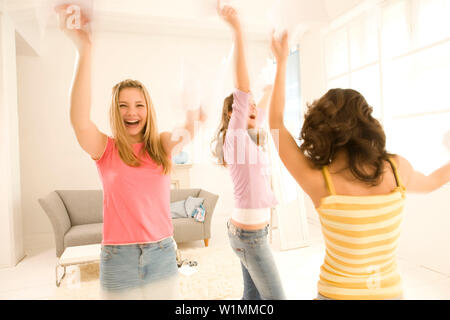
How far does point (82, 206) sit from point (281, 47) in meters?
2.33

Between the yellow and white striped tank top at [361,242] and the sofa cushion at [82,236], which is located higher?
the yellow and white striped tank top at [361,242]

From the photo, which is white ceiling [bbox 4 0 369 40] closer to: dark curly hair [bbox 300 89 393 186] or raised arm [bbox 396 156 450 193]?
dark curly hair [bbox 300 89 393 186]

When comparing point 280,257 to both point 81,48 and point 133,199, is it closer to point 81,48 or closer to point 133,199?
point 133,199

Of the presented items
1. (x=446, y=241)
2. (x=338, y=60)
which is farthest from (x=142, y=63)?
(x=446, y=241)

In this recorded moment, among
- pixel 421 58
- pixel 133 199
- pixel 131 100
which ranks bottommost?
pixel 133 199

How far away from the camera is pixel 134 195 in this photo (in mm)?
752

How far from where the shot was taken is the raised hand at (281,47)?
715 millimetres

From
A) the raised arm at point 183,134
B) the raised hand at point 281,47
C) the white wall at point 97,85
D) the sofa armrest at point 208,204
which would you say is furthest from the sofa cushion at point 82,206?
the raised hand at point 281,47

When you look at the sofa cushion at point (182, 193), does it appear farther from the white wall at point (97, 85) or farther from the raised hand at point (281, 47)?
the raised hand at point (281, 47)

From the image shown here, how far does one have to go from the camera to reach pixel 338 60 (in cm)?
208

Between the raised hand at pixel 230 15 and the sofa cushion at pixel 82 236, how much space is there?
2.08 metres

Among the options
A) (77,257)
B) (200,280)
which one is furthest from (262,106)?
(77,257)

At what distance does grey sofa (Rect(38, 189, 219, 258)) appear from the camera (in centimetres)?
235
